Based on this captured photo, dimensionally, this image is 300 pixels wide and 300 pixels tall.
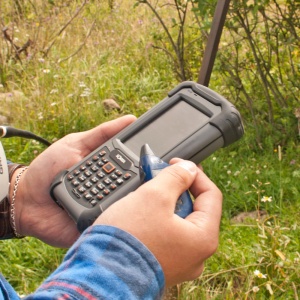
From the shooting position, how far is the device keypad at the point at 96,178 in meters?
1.23

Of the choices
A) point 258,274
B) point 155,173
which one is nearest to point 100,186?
point 155,173

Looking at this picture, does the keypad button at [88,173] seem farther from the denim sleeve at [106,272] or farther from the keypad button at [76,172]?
the denim sleeve at [106,272]

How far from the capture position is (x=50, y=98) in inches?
126

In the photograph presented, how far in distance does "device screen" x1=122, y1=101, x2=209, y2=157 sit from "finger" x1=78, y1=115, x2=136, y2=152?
0.07m

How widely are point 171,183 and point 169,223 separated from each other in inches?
3.1

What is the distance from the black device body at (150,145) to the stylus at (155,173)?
0.16 m

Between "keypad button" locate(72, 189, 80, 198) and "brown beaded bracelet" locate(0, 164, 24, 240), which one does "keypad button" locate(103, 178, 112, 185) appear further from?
"brown beaded bracelet" locate(0, 164, 24, 240)

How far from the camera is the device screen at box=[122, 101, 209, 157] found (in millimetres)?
1256

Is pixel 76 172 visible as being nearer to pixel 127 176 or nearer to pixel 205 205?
pixel 127 176

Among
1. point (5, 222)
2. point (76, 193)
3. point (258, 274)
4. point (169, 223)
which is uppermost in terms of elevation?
point (169, 223)

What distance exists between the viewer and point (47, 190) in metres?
1.42

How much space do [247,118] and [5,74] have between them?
5.40ft

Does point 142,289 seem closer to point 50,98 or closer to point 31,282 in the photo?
point 31,282

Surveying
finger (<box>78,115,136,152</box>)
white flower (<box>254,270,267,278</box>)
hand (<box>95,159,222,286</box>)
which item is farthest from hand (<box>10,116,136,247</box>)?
white flower (<box>254,270,267,278</box>)
